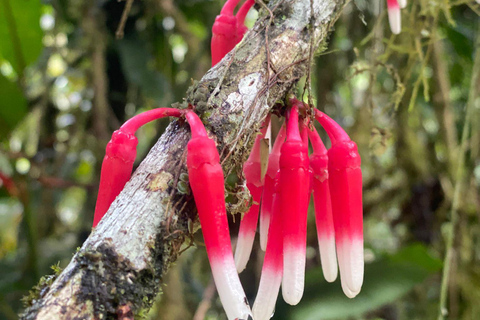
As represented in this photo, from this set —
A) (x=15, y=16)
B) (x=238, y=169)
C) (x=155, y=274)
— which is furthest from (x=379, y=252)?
(x=15, y=16)

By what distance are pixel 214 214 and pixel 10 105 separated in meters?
1.85

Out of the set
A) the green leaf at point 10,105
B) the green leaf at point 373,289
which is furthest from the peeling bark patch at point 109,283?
the green leaf at point 10,105

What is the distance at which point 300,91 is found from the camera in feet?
7.80

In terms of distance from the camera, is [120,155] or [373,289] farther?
[373,289]

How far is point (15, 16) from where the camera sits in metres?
2.12

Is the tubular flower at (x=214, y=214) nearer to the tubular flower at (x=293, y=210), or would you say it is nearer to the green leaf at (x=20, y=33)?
the tubular flower at (x=293, y=210)

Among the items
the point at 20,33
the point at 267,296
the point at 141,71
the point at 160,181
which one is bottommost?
the point at 267,296

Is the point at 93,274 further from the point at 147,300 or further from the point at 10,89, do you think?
A: the point at 10,89

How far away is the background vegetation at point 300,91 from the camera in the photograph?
1859 millimetres

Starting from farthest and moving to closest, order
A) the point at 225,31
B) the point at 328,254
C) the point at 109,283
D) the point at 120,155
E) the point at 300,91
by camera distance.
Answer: the point at 300,91
the point at 225,31
the point at 328,254
the point at 120,155
the point at 109,283

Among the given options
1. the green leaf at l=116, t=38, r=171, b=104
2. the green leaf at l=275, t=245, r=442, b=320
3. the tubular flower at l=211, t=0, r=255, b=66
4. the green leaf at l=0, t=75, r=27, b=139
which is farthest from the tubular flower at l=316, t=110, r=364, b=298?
the green leaf at l=0, t=75, r=27, b=139

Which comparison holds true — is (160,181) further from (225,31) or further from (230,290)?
(225,31)

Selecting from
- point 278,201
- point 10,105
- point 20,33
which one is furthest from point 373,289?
point 20,33

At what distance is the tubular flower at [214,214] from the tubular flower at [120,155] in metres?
0.12
